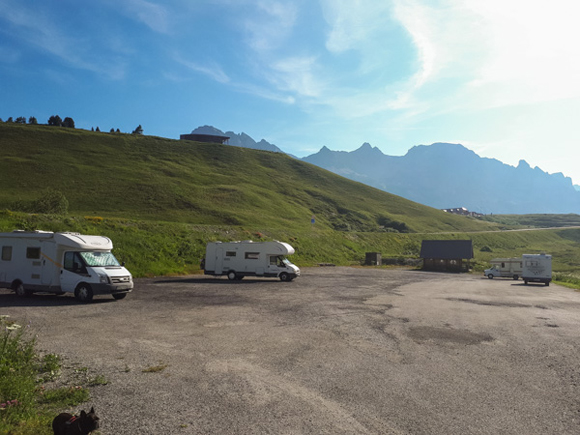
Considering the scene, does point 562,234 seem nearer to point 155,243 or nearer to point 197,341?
point 155,243

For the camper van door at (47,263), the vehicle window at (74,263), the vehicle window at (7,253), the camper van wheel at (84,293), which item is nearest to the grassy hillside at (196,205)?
the vehicle window at (7,253)

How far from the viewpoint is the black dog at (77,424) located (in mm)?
4684

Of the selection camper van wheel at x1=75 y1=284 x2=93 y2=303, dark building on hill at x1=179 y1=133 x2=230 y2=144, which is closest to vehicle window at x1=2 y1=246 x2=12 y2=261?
camper van wheel at x1=75 y1=284 x2=93 y2=303

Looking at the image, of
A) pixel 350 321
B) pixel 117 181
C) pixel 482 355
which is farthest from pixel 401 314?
pixel 117 181

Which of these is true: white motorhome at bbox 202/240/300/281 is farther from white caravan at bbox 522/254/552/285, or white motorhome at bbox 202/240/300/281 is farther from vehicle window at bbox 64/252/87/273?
white caravan at bbox 522/254/552/285

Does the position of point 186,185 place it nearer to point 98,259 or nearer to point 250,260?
point 250,260

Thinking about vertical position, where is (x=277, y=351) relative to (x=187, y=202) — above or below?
below

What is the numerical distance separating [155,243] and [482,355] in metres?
34.7

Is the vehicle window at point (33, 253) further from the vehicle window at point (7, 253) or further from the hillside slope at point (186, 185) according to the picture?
the hillside slope at point (186, 185)

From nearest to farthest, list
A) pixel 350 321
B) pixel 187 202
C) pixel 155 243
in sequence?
pixel 350 321
pixel 155 243
pixel 187 202

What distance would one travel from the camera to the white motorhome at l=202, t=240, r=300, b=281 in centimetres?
3269

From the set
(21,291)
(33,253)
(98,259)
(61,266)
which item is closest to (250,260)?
(98,259)

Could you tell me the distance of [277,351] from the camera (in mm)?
10844

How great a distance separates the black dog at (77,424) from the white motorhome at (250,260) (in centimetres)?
2764
